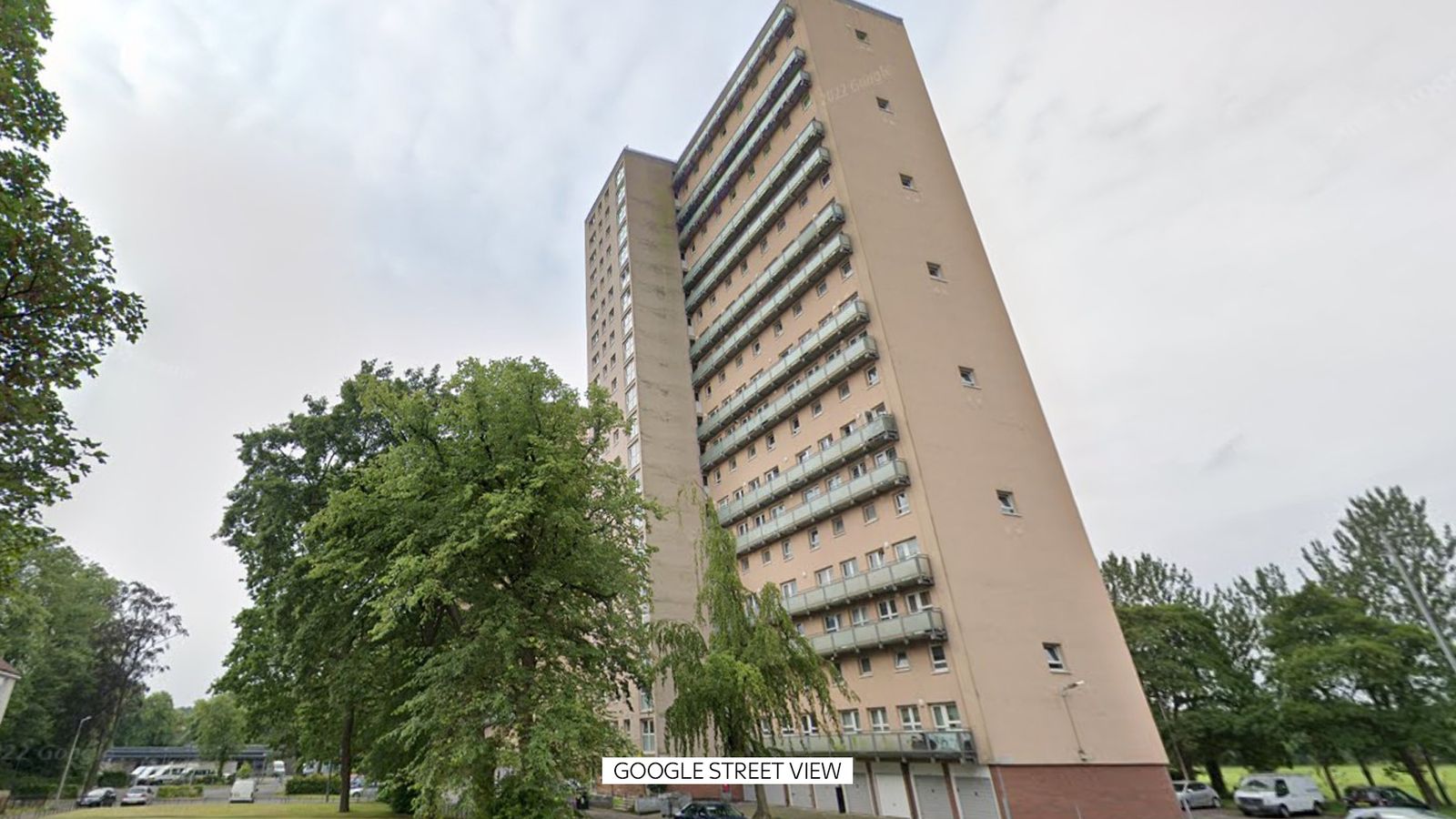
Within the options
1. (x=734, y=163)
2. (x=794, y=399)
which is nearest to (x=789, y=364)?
(x=794, y=399)

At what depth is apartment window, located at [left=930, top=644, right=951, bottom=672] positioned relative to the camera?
32516mm

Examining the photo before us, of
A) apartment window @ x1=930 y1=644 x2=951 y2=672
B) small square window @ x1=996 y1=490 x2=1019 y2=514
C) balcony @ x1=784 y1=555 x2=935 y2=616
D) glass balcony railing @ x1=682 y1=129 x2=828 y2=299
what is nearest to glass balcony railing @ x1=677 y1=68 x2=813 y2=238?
glass balcony railing @ x1=682 y1=129 x2=828 y2=299

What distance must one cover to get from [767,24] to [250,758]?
436 ft

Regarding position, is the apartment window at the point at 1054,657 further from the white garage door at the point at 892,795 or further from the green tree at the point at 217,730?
the green tree at the point at 217,730

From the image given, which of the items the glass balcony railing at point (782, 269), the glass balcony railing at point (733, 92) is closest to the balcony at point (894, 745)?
the glass balcony railing at point (782, 269)

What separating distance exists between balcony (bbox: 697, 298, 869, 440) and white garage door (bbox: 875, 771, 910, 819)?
77.7 feet

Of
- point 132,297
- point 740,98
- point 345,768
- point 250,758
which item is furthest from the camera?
point 250,758

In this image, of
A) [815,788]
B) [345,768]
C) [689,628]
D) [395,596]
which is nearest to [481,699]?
[395,596]

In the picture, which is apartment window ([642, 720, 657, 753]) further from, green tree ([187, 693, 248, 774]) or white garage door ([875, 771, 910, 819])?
green tree ([187, 693, 248, 774])

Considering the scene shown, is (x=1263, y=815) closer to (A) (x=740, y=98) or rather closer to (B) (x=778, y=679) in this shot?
(B) (x=778, y=679)

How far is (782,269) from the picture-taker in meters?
48.6

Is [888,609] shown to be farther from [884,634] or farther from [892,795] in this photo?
[892,795]

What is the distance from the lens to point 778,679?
24906mm

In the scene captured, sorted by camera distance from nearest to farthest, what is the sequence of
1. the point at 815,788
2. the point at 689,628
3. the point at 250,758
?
the point at 689,628, the point at 815,788, the point at 250,758
